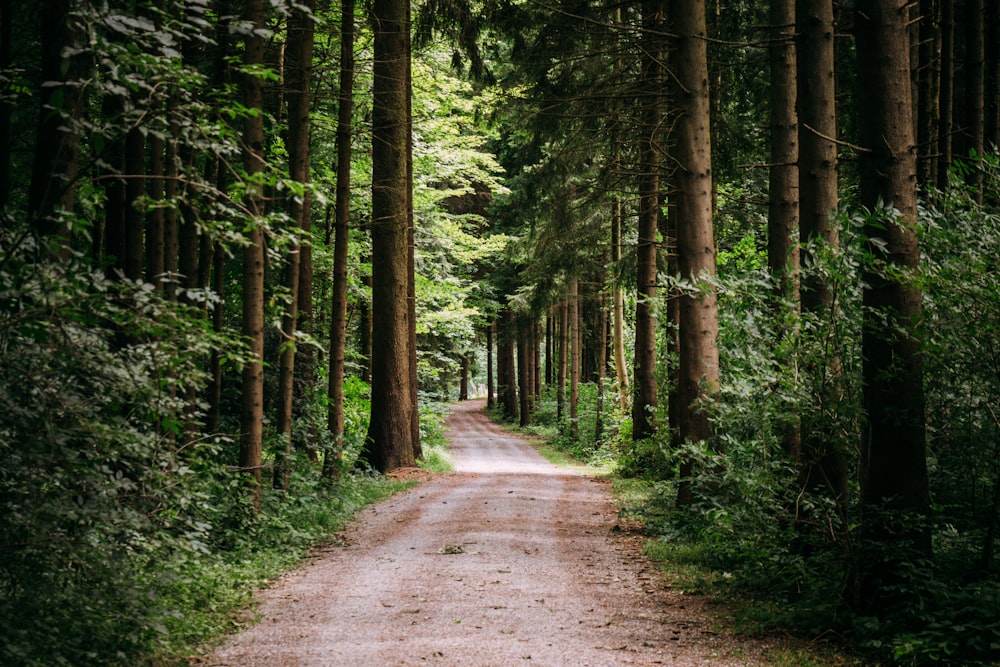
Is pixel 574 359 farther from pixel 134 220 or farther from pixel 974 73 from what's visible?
pixel 134 220

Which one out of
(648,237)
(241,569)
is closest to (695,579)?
(241,569)

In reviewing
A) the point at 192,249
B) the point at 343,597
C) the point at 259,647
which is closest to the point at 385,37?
the point at 192,249

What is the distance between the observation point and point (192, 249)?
10.8m

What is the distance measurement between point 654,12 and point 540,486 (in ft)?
31.5

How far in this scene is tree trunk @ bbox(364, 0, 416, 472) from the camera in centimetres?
1673

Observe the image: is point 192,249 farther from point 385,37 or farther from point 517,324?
point 517,324

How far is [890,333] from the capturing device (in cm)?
589

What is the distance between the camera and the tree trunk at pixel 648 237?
1317 cm

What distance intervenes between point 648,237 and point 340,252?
277 inches

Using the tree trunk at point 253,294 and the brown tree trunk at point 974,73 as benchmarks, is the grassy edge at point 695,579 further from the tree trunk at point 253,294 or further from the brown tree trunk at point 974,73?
the brown tree trunk at point 974,73

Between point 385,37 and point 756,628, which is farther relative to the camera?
point 385,37

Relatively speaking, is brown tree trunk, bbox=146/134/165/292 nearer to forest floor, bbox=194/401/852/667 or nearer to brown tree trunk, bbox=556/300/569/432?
forest floor, bbox=194/401/852/667

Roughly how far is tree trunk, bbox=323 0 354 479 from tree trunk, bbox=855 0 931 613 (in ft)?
32.0

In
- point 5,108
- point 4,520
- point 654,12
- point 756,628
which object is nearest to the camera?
point 4,520
